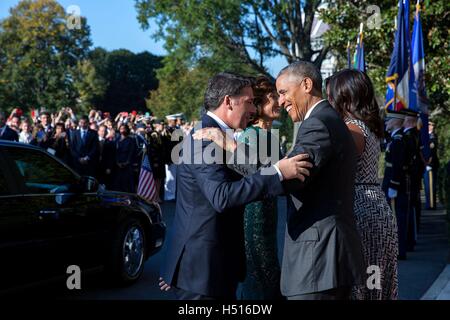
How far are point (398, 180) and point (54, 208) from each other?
182 inches

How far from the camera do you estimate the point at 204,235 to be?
10.2ft

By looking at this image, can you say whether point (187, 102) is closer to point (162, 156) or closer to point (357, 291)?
point (162, 156)

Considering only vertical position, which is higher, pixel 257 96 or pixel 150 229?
pixel 257 96

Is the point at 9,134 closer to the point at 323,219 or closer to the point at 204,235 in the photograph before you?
the point at 204,235

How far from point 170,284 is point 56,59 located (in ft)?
177

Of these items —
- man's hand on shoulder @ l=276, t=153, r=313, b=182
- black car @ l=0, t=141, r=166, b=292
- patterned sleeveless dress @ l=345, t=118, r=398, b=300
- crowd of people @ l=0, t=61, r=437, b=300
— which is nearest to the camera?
man's hand on shoulder @ l=276, t=153, r=313, b=182

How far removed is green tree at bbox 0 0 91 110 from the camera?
5000 centimetres

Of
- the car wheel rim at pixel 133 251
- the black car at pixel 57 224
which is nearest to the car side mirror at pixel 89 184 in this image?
the black car at pixel 57 224

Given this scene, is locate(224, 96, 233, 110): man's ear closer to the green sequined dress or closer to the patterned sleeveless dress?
the patterned sleeveless dress

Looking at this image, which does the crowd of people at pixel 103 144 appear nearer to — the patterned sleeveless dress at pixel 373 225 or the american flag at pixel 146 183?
the american flag at pixel 146 183

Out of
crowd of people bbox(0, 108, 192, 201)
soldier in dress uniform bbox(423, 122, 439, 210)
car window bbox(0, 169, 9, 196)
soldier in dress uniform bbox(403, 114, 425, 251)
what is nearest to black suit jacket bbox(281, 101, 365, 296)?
car window bbox(0, 169, 9, 196)

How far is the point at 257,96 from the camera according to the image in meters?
4.57

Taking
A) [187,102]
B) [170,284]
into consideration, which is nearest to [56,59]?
[187,102]

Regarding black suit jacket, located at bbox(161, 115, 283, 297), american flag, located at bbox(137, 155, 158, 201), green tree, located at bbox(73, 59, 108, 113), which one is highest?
green tree, located at bbox(73, 59, 108, 113)
